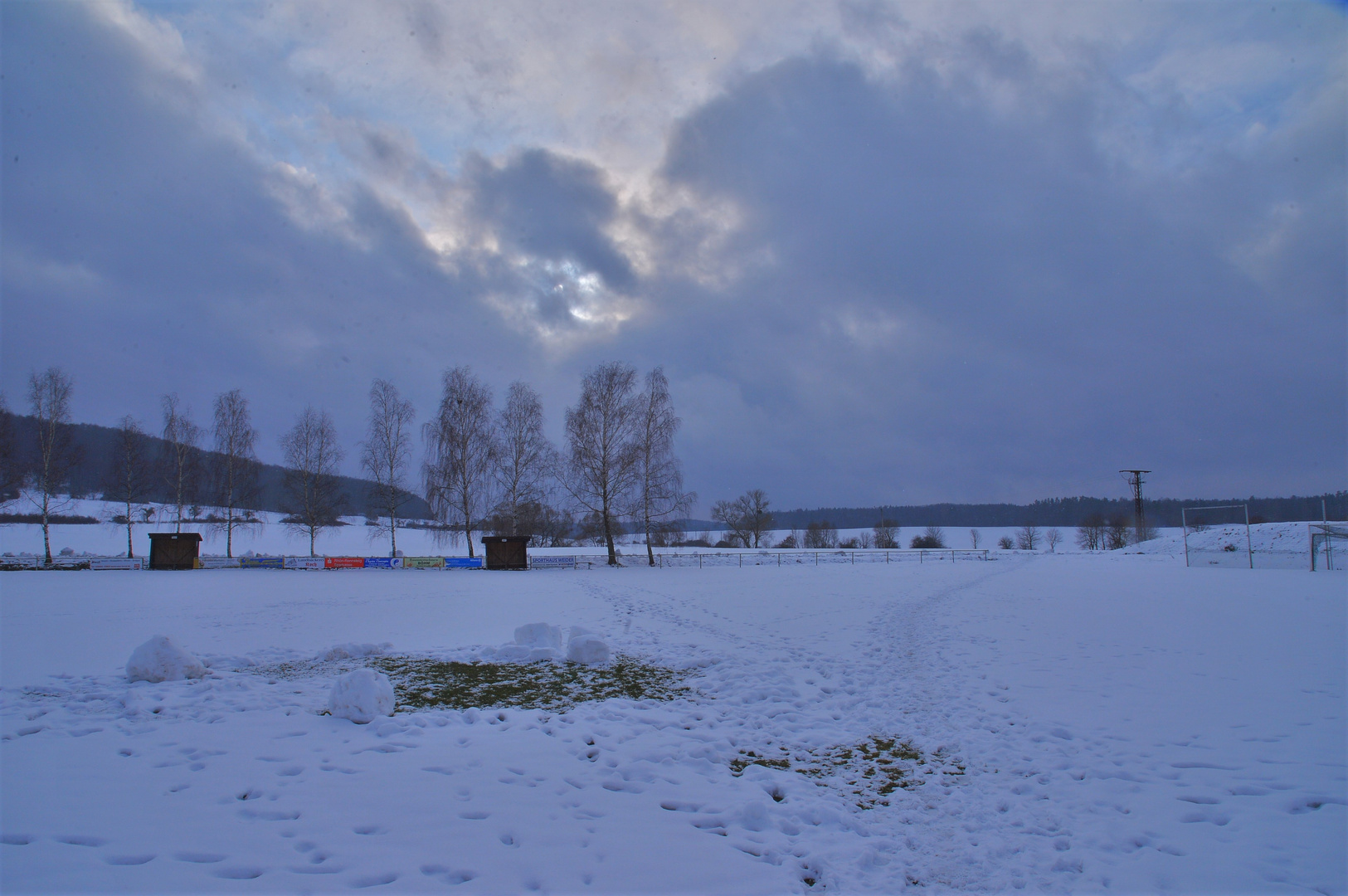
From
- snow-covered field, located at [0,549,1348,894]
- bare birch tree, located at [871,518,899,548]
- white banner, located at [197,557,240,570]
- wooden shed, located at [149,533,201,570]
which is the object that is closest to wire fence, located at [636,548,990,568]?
white banner, located at [197,557,240,570]

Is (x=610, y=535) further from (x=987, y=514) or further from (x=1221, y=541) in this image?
(x=987, y=514)

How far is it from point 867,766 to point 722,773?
4.15ft

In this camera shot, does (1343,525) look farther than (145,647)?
Yes

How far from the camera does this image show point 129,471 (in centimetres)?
3425

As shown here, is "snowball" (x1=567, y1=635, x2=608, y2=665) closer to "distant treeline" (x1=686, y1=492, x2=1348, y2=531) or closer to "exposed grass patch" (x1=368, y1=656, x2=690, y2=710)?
"exposed grass patch" (x1=368, y1=656, x2=690, y2=710)

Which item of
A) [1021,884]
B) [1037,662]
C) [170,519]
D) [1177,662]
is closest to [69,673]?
Answer: [1021,884]

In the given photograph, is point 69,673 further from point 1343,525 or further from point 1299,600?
point 1343,525

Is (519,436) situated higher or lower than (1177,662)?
higher

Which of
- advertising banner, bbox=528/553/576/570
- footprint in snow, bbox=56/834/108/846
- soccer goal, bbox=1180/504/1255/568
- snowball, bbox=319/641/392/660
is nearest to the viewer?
footprint in snow, bbox=56/834/108/846

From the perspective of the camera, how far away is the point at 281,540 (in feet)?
171

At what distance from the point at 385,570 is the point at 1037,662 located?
2954 cm

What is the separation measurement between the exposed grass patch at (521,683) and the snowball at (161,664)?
202 cm

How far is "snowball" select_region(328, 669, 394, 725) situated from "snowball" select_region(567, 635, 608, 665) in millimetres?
3028

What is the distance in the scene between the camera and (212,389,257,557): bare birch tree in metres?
35.7
